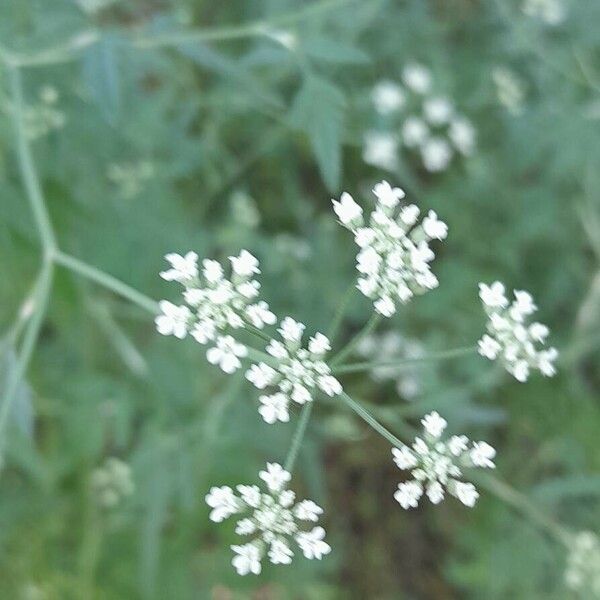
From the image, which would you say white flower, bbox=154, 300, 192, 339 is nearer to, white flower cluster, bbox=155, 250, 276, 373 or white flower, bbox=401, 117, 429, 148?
white flower cluster, bbox=155, 250, 276, 373

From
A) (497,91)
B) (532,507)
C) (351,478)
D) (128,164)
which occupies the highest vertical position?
(497,91)

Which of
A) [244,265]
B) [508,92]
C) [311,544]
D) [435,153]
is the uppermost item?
[508,92]

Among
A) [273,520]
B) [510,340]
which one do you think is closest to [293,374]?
[273,520]

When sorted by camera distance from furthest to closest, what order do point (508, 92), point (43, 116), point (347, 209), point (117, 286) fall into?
point (508, 92), point (43, 116), point (117, 286), point (347, 209)

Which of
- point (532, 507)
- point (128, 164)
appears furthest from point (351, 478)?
point (128, 164)

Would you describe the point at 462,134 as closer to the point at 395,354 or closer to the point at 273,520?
the point at 395,354

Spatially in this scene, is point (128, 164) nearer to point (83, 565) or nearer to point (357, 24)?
point (357, 24)

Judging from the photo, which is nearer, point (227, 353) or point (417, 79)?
point (227, 353)
